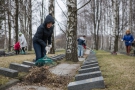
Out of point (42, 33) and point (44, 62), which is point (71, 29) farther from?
point (44, 62)

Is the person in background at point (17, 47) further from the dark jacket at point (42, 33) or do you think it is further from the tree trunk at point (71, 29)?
the dark jacket at point (42, 33)

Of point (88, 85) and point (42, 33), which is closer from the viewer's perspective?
point (88, 85)

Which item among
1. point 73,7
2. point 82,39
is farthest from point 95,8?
point 73,7

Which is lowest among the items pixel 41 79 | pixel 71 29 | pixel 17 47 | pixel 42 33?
pixel 41 79

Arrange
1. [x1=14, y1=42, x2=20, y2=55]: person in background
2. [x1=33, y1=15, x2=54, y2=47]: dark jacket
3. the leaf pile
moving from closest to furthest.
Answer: the leaf pile < [x1=33, y1=15, x2=54, y2=47]: dark jacket < [x1=14, y1=42, x2=20, y2=55]: person in background

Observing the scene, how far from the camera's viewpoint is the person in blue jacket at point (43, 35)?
5602 millimetres

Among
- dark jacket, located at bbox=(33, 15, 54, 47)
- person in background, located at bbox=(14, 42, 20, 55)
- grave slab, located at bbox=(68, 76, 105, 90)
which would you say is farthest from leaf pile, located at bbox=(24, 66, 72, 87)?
person in background, located at bbox=(14, 42, 20, 55)

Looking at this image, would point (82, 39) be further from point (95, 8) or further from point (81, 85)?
point (95, 8)

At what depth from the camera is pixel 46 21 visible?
555 cm

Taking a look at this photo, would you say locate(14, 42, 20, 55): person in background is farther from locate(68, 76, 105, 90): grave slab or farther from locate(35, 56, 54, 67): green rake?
locate(68, 76, 105, 90): grave slab

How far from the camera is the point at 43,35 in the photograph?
5.87 meters

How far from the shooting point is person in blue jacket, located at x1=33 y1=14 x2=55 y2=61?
5.60 metres

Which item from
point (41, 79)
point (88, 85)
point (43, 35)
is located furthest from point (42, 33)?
point (88, 85)

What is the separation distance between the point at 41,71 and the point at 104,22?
43.7 metres
